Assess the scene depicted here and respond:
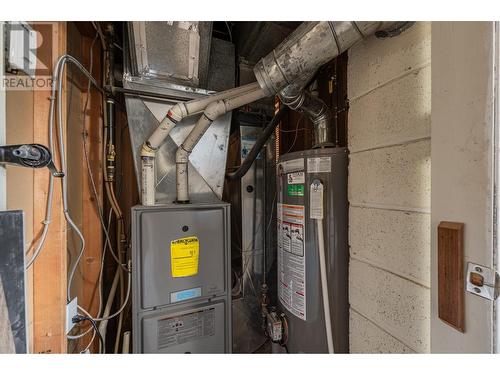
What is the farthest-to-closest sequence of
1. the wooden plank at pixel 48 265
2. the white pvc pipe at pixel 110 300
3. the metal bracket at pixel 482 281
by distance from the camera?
1. the white pvc pipe at pixel 110 300
2. the wooden plank at pixel 48 265
3. the metal bracket at pixel 482 281

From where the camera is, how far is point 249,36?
4.42 feet

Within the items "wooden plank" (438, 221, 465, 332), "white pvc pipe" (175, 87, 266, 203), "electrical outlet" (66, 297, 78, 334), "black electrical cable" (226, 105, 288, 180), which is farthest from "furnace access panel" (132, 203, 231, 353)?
"wooden plank" (438, 221, 465, 332)

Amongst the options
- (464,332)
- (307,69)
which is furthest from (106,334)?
(307,69)

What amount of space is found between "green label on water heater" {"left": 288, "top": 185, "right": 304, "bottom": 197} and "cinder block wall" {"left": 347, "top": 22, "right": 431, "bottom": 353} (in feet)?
0.68

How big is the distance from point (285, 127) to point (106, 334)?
5.97 ft

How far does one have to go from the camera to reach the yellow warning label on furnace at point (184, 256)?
1022mm

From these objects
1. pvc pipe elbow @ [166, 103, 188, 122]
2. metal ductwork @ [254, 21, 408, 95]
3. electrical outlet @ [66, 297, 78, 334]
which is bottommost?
electrical outlet @ [66, 297, 78, 334]

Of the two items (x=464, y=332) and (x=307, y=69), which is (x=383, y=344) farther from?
(x=307, y=69)

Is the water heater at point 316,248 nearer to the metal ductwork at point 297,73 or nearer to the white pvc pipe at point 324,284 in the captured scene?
the white pvc pipe at point 324,284

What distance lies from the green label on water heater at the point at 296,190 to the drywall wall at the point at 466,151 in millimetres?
460

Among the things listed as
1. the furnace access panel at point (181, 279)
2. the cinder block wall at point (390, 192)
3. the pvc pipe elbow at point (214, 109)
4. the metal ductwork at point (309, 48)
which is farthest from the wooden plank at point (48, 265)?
the cinder block wall at point (390, 192)

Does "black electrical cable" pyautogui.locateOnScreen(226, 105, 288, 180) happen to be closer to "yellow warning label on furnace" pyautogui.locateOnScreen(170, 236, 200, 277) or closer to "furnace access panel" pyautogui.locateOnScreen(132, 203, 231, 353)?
"furnace access panel" pyautogui.locateOnScreen(132, 203, 231, 353)

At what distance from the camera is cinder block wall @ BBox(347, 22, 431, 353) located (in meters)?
0.66

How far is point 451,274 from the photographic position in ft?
1.72
